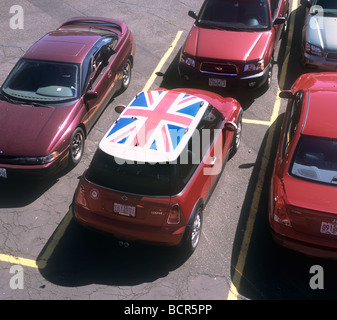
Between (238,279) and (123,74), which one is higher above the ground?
(123,74)

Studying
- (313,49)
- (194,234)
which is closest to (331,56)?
(313,49)

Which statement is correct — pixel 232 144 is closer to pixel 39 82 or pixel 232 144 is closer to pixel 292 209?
pixel 292 209

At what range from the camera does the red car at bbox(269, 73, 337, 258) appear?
6.10 m

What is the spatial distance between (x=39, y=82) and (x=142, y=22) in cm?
567

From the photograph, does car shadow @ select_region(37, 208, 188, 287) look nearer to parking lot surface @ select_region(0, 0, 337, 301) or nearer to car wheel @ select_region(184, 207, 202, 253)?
parking lot surface @ select_region(0, 0, 337, 301)

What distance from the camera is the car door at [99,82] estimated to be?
8899 mm

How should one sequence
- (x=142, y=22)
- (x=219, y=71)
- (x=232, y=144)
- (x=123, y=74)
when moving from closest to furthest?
(x=232, y=144) → (x=219, y=71) → (x=123, y=74) → (x=142, y=22)

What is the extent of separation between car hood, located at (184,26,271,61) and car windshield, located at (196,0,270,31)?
234 mm

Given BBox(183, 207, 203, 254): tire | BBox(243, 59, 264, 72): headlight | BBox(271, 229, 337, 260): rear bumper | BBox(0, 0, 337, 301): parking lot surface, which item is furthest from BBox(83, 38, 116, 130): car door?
BBox(271, 229, 337, 260): rear bumper

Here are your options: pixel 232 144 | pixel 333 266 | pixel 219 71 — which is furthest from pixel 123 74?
pixel 333 266

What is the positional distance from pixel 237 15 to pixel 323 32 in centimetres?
197

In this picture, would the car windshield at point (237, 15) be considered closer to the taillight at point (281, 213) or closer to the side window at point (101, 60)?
the side window at point (101, 60)

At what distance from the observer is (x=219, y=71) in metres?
9.78

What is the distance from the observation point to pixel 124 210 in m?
6.36
